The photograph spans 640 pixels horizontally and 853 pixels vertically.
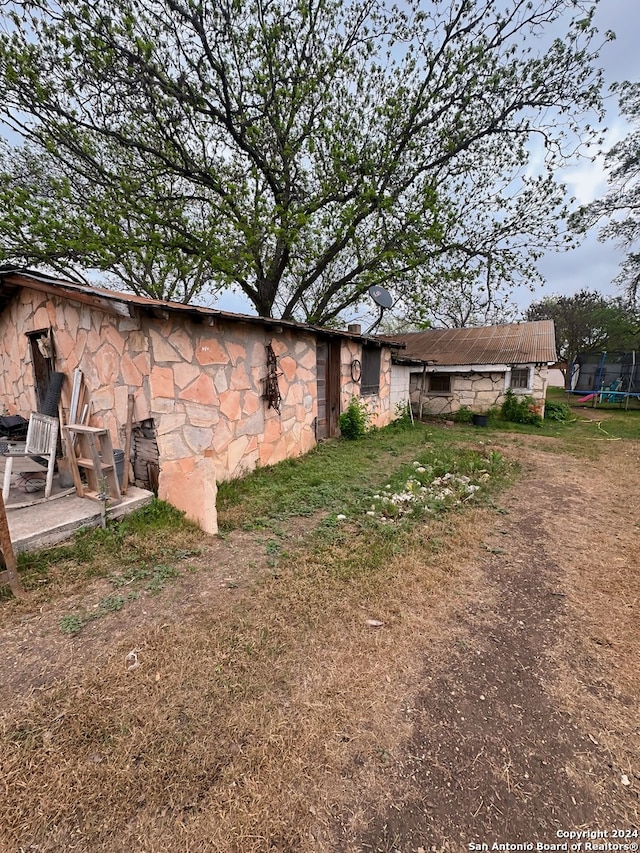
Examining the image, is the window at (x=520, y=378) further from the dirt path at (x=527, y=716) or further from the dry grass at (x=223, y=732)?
the dry grass at (x=223, y=732)

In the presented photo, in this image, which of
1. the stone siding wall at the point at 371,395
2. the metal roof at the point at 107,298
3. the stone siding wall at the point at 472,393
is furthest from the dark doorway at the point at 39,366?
the stone siding wall at the point at 472,393

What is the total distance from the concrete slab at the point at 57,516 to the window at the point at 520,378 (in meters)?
12.8

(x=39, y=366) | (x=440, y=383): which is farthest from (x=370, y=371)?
(x=39, y=366)

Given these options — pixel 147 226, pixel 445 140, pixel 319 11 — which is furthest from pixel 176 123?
pixel 445 140

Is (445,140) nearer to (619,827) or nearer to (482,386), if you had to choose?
(482,386)

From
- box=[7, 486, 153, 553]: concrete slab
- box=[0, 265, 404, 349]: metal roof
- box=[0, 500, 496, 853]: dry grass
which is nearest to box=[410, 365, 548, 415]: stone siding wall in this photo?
box=[0, 265, 404, 349]: metal roof

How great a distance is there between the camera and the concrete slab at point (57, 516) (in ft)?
10.5

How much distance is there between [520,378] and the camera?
40.9 ft

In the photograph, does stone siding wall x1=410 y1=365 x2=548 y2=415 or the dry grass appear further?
stone siding wall x1=410 y1=365 x2=548 y2=415

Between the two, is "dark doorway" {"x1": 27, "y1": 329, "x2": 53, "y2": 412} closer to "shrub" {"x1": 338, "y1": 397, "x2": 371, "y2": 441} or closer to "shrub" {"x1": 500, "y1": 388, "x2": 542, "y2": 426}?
"shrub" {"x1": 338, "y1": 397, "x2": 371, "y2": 441}

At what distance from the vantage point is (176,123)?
854 centimetres

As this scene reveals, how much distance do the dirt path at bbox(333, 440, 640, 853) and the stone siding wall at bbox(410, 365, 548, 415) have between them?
10014 mm

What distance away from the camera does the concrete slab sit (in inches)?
126

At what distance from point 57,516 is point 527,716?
14.1 feet
